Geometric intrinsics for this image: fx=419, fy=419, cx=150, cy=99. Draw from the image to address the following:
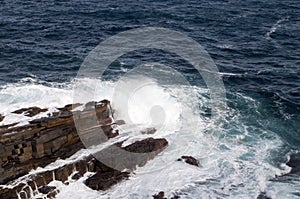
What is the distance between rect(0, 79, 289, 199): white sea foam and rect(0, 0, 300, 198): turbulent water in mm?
90

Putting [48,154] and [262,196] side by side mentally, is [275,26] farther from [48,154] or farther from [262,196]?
[48,154]

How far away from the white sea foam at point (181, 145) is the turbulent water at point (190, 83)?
90mm

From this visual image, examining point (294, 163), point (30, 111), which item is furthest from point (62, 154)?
point (294, 163)

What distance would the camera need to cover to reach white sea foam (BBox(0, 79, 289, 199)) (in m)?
31.8

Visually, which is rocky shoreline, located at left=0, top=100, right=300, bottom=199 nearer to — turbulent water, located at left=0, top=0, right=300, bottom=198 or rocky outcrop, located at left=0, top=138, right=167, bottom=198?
rocky outcrop, located at left=0, top=138, right=167, bottom=198

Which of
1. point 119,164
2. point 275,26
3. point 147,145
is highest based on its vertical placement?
point 275,26

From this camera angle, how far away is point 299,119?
43.2m

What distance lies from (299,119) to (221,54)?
59.4 ft

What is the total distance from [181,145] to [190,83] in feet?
45.9

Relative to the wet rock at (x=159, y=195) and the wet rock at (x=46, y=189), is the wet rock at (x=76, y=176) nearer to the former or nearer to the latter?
the wet rock at (x=46, y=189)

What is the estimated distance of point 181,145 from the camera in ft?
124

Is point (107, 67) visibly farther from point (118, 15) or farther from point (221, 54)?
point (118, 15)

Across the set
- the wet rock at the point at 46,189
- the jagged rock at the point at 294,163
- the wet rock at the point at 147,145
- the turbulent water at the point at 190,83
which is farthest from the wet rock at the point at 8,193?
the jagged rock at the point at 294,163

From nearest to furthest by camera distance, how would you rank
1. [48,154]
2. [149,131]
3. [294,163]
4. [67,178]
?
1. [67,178]
2. [48,154]
3. [294,163]
4. [149,131]
